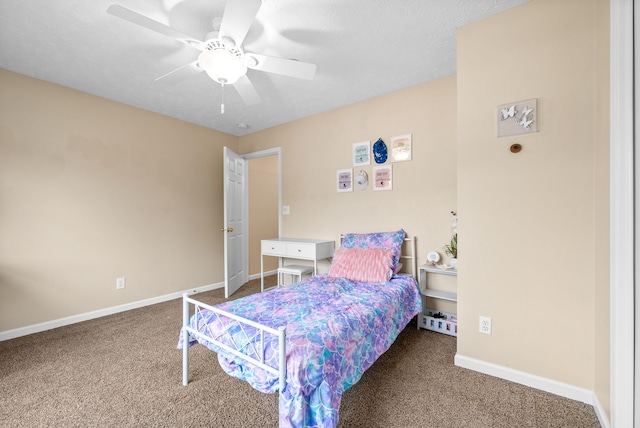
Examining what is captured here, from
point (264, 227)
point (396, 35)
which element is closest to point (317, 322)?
point (396, 35)

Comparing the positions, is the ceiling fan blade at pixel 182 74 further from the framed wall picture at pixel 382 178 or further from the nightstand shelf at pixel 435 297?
the nightstand shelf at pixel 435 297

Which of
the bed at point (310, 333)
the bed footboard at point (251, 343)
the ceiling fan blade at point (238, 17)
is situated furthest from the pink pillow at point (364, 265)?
the ceiling fan blade at point (238, 17)

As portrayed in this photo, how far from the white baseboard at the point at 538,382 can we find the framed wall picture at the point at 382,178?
180cm

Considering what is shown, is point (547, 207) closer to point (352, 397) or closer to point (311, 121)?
point (352, 397)

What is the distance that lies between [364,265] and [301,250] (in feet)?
3.22

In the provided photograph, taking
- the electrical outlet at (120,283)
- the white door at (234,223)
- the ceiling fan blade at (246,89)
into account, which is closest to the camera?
the ceiling fan blade at (246,89)

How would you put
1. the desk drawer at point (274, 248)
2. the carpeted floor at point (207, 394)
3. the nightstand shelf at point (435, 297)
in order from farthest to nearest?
the desk drawer at point (274, 248), the nightstand shelf at point (435, 297), the carpeted floor at point (207, 394)

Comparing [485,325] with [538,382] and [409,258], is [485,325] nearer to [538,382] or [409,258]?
[538,382]

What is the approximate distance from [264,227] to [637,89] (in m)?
4.80

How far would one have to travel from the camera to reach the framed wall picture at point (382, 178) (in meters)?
3.16

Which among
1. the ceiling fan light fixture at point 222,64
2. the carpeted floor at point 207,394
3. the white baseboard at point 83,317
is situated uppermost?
the ceiling fan light fixture at point 222,64

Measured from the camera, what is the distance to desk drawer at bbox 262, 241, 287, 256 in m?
3.63

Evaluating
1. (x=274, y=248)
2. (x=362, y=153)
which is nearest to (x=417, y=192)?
(x=362, y=153)

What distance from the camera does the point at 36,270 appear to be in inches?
109
